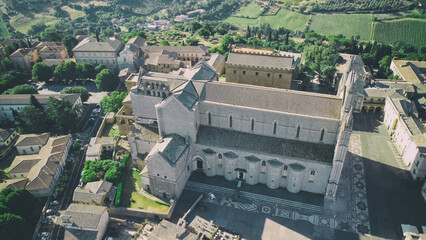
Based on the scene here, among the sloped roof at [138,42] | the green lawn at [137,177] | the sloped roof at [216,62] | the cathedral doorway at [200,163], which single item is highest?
the sloped roof at [138,42]

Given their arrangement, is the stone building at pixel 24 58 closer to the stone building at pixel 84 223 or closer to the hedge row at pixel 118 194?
the hedge row at pixel 118 194

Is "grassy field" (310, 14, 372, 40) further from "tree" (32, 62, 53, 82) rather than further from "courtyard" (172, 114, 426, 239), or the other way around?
"tree" (32, 62, 53, 82)

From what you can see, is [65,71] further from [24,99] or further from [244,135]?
[244,135]

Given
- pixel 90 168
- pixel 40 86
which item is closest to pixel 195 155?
pixel 90 168

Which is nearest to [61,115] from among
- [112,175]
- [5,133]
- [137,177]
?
Result: [5,133]

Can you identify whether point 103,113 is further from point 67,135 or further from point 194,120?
point 194,120

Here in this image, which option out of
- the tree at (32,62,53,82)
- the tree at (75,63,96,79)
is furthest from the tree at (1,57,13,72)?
the tree at (75,63,96,79)

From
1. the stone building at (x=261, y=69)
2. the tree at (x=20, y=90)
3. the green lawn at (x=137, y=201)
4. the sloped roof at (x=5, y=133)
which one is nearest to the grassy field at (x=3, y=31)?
the tree at (x=20, y=90)
